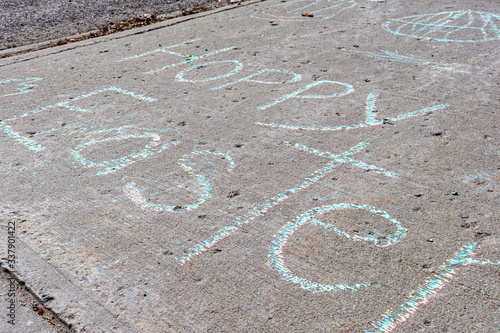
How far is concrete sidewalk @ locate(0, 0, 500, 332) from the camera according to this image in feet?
6.86

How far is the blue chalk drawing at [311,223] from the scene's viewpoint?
2146mm

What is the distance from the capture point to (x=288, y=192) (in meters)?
2.88

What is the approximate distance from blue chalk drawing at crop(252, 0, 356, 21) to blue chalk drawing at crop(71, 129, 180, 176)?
166 inches

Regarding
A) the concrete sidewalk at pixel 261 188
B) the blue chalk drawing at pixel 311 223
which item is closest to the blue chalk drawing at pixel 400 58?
the concrete sidewalk at pixel 261 188

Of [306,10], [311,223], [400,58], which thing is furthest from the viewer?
[306,10]

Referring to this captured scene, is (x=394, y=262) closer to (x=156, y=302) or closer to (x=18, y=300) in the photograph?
(x=156, y=302)

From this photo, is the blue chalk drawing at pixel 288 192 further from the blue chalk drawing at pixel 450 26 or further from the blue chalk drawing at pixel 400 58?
the blue chalk drawing at pixel 450 26

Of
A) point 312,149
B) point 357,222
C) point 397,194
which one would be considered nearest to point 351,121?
point 312,149

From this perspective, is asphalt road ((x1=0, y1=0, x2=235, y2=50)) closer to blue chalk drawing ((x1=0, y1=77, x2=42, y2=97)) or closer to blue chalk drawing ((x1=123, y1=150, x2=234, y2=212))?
blue chalk drawing ((x1=0, y1=77, x2=42, y2=97))

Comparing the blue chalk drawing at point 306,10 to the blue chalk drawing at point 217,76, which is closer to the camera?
the blue chalk drawing at point 217,76

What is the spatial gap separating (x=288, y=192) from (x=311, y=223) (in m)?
0.35

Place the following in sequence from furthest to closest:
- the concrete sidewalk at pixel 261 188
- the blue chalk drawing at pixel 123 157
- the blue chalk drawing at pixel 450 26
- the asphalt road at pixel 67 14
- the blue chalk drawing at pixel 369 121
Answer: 1. the asphalt road at pixel 67 14
2. the blue chalk drawing at pixel 450 26
3. the blue chalk drawing at pixel 369 121
4. the blue chalk drawing at pixel 123 157
5. the concrete sidewalk at pixel 261 188

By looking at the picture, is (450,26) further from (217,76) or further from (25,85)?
(25,85)

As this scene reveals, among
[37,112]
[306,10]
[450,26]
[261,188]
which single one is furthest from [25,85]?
[450,26]
